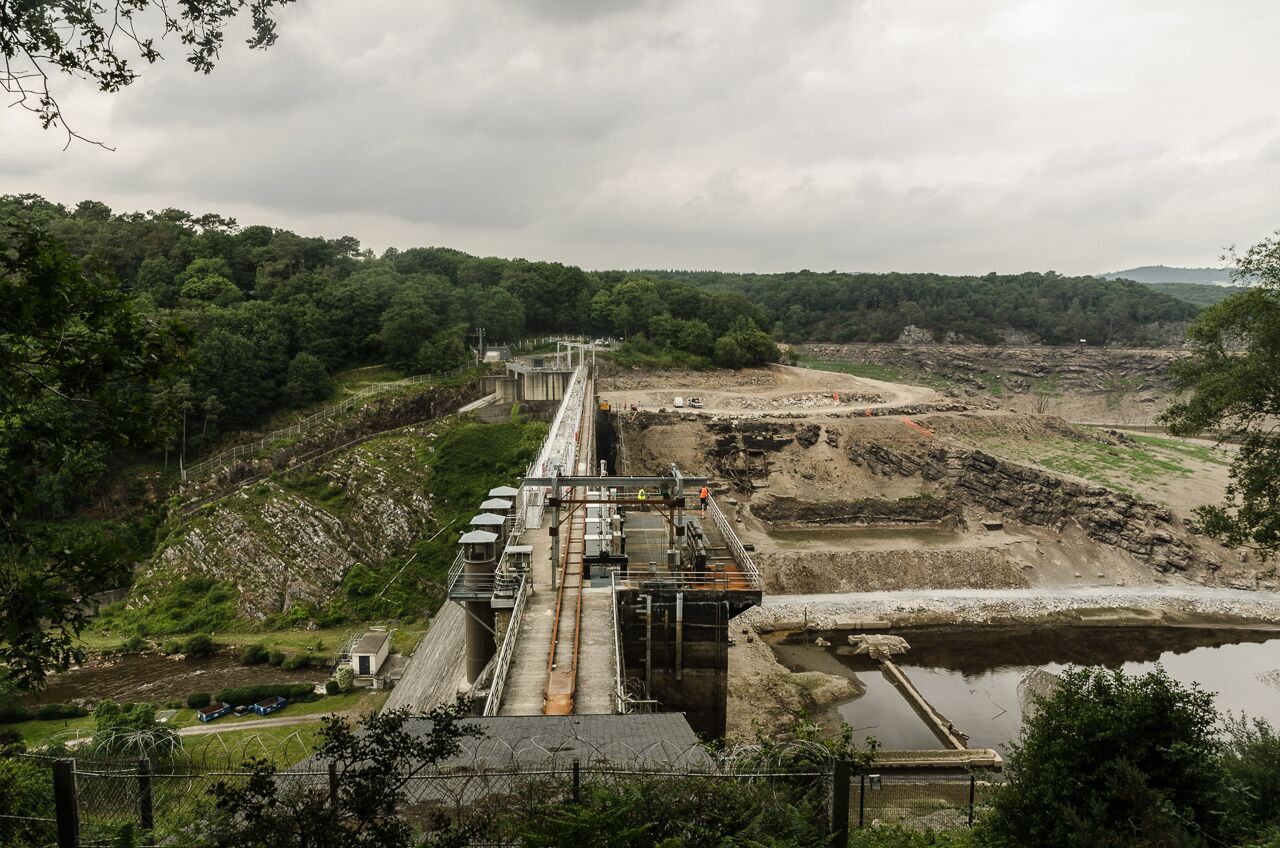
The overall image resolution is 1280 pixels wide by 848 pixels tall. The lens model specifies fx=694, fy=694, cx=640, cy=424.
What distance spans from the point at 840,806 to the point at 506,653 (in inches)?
324

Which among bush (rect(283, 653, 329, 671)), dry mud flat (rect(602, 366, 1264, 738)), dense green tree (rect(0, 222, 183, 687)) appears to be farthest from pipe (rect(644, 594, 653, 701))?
bush (rect(283, 653, 329, 671))

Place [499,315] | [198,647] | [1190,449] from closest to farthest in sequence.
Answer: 1. [198,647]
2. [1190,449]
3. [499,315]

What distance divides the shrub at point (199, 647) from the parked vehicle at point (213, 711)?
5119 mm

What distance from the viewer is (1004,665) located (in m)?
29.8

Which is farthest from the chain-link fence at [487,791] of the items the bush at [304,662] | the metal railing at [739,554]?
the bush at [304,662]

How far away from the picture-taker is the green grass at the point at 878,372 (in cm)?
8364

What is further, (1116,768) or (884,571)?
(884,571)

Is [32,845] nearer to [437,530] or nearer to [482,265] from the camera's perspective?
[437,530]

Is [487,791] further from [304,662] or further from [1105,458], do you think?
[1105,458]

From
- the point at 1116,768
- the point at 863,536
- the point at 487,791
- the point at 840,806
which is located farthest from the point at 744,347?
the point at 487,791

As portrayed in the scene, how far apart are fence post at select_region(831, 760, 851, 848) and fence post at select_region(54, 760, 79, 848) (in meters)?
7.95

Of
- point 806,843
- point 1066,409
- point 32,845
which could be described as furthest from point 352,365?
point 1066,409

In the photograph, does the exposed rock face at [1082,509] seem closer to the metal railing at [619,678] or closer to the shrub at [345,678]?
the metal railing at [619,678]

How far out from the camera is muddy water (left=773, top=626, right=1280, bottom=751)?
25.1 meters
